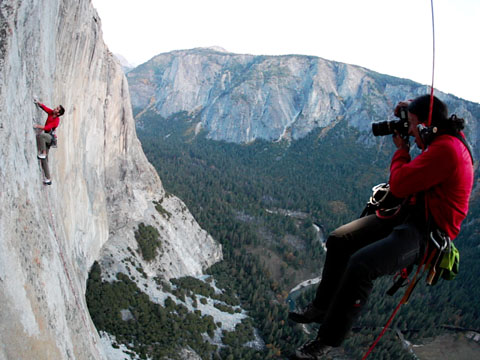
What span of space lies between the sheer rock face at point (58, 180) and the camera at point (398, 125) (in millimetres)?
7973

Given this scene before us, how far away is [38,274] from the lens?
8047 mm

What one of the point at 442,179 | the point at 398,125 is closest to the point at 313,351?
the point at 442,179

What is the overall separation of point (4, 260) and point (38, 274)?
1.79 meters

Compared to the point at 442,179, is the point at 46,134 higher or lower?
higher

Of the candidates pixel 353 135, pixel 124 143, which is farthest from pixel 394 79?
pixel 124 143

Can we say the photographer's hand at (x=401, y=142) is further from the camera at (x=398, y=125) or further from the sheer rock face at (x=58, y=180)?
the sheer rock face at (x=58, y=180)

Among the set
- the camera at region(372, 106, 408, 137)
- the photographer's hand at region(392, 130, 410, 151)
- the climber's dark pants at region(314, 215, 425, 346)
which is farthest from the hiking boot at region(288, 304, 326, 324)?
the camera at region(372, 106, 408, 137)

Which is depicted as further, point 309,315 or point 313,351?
point 309,315

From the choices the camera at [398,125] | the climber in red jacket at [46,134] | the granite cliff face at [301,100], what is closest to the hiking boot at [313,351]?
the camera at [398,125]

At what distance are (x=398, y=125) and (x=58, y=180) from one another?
16.8 metres

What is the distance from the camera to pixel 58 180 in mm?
16141

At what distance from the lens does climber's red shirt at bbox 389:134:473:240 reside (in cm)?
414

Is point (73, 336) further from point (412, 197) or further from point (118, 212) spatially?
point (118, 212)

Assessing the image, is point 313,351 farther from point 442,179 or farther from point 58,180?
point 58,180
